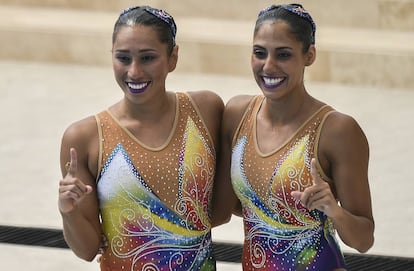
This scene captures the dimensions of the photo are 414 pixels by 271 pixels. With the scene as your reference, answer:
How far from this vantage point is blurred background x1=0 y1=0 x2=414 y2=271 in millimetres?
7023

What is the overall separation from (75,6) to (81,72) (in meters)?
0.75

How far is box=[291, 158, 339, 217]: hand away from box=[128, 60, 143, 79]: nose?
68 centimetres

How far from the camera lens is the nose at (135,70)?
375cm

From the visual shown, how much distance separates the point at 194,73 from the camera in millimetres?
9062

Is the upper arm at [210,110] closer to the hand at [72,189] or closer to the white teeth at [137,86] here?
the white teeth at [137,86]

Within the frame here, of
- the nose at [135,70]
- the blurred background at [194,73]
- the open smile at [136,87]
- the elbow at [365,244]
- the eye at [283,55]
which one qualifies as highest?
the eye at [283,55]

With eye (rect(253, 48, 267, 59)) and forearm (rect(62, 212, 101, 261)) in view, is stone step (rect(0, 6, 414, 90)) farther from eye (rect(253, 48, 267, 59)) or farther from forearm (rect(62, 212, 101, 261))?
forearm (rect(62, 212, 101, 261))

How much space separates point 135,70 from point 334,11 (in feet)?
17.6

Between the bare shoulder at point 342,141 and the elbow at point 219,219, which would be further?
the elbow at point 219,219

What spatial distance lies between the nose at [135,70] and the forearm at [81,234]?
49 cm

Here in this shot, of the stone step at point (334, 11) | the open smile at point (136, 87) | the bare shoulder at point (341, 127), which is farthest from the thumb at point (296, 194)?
the stone step at point (334, 11)

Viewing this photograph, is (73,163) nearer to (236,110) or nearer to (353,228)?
(236,110)

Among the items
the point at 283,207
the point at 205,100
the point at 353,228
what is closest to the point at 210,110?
the point at 205,100

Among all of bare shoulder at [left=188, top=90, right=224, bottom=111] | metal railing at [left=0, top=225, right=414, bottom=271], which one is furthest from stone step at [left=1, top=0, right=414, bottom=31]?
bare shoulder at [left=188, top=90, right=224, bottom=111]
